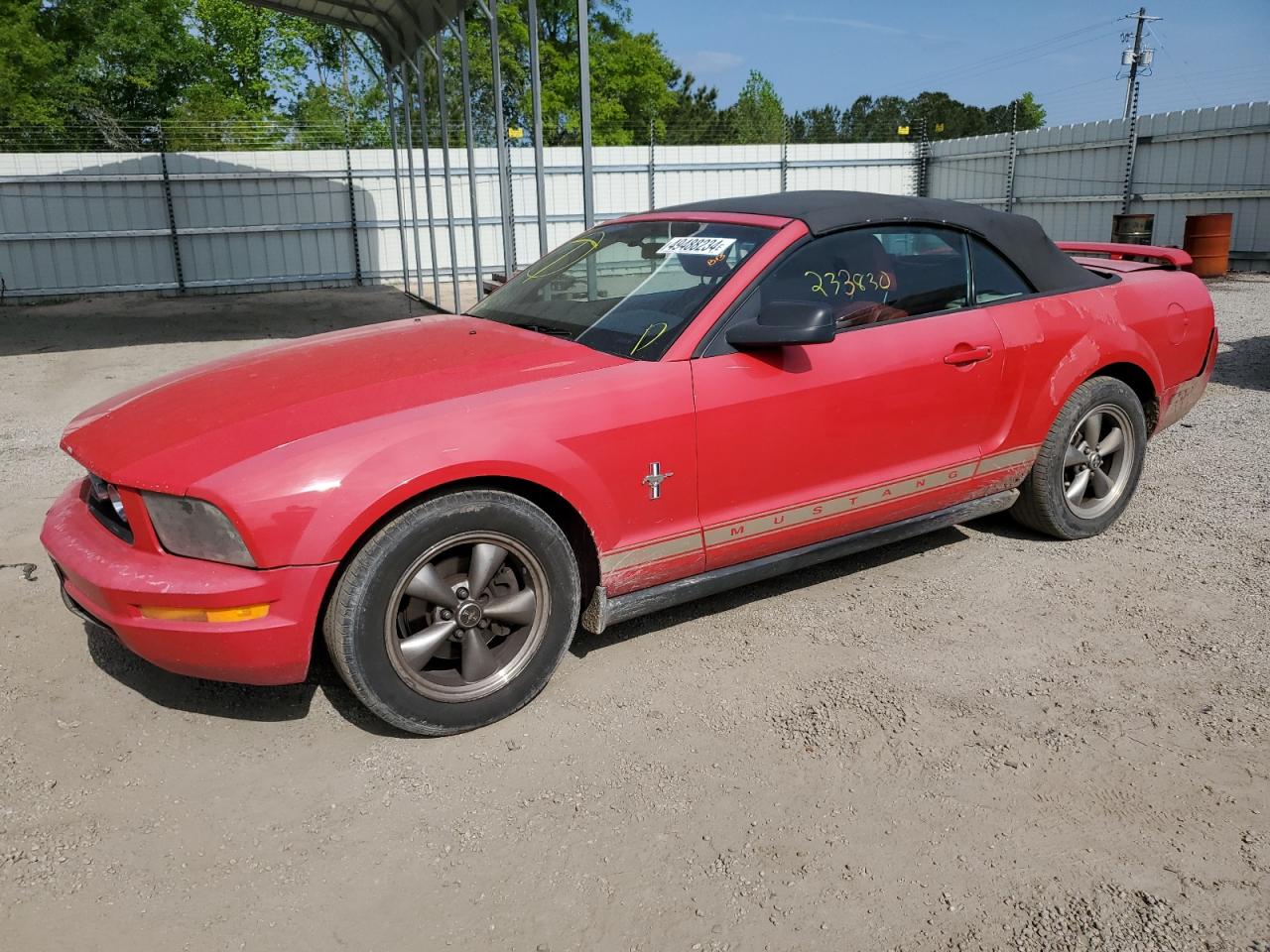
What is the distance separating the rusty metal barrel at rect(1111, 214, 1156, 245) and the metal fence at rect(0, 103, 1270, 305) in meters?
1.70

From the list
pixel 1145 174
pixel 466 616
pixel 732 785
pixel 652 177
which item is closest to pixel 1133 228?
pixel 1145 174

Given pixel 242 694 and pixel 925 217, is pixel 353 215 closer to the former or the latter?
pixel 925 217

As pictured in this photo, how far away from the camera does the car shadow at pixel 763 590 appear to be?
3695 millimetres

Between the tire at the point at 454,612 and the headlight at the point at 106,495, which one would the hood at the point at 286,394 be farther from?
the tire at the point at 454,612

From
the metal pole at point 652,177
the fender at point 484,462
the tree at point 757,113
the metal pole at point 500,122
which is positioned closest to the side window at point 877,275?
the fender at point 484,462

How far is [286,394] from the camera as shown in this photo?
3090mm

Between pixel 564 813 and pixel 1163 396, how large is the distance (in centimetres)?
361

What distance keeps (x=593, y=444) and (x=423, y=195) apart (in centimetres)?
1820

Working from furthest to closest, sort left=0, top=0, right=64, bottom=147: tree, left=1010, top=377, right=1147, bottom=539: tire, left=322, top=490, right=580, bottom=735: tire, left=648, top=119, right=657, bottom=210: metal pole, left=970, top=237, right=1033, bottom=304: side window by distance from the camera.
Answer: left=0, top=0, right=64, bottom=147: tree → left=648, top=119, right=657, bottom=210: metal pole → left=1010, top=377, right=1147, bottom=539: tire → left=970, top=237, right=1033, bottom=304: side window → left=322, top=490, right=580, bottom=735: tire

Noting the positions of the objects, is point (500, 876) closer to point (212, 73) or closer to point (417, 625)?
point (417, 625)

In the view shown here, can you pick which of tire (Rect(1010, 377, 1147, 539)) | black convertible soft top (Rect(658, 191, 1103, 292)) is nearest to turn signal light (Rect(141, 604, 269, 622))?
black convertible soft top (Rect(658, 191, 1103, 292))

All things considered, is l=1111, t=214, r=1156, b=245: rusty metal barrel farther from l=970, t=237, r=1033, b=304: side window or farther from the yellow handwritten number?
the yellow handwritten number

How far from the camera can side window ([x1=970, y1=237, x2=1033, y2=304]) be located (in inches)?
157

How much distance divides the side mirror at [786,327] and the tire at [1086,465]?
5.20ft
